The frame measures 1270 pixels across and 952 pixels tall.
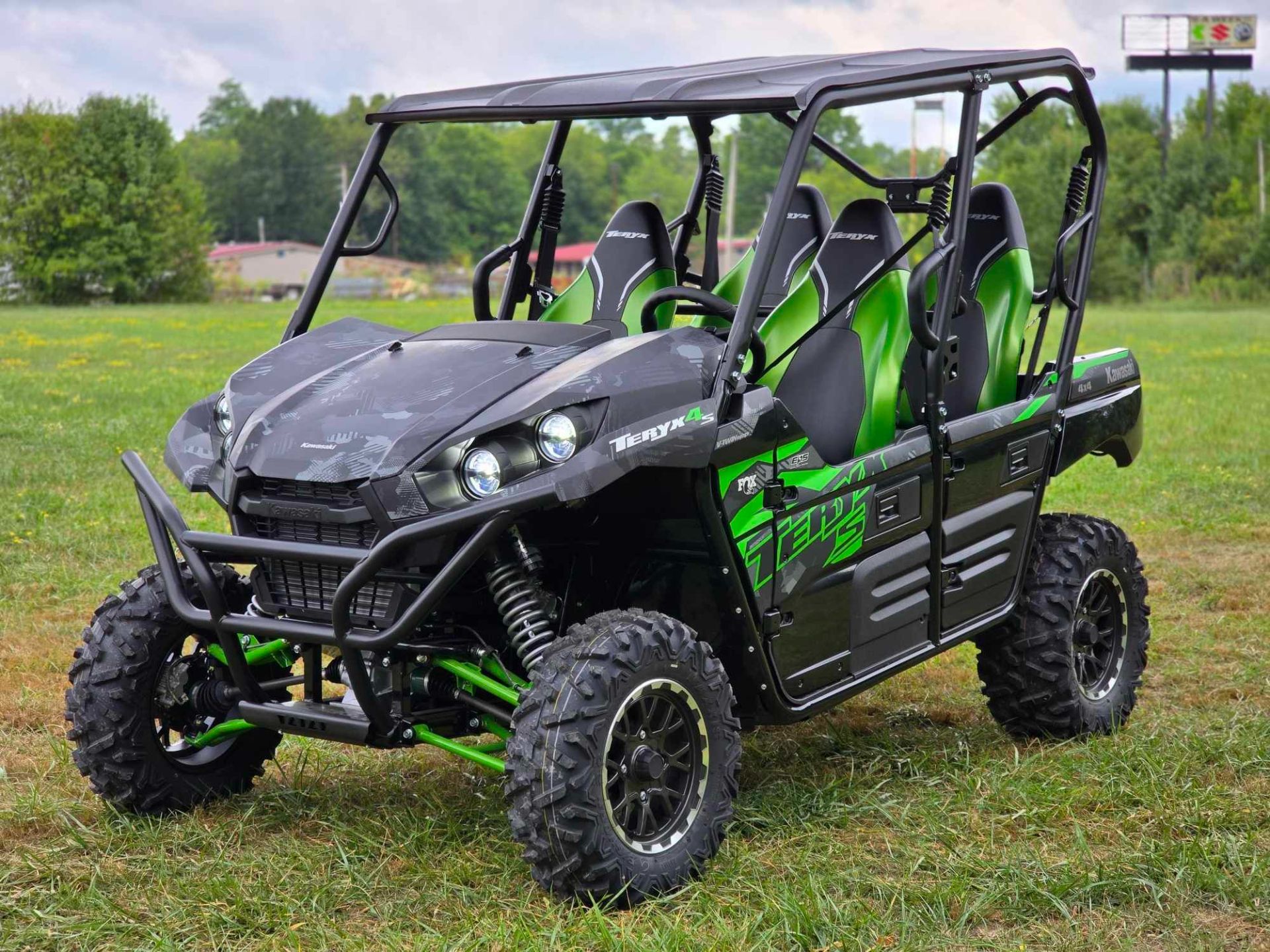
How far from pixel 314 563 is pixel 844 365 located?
1.80 metres

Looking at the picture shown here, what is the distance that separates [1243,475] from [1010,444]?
671 centimetres

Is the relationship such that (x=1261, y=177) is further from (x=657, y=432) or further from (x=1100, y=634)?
(x=657, y=432)

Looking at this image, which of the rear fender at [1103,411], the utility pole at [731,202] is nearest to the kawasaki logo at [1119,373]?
the rear fender at [1103,411]

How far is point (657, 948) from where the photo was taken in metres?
3.78

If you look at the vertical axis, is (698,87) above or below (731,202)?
below

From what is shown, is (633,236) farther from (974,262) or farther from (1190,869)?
(1190,869)

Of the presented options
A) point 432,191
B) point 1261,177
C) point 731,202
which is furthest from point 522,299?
point 432,191

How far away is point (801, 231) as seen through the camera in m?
5.71

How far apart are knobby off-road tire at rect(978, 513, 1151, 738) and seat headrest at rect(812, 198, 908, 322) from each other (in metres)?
1.18

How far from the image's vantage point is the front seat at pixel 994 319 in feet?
18.6

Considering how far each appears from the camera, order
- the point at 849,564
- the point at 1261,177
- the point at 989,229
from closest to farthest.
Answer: the point at 849,564 → the point at 989,229 → the point at 1261,177

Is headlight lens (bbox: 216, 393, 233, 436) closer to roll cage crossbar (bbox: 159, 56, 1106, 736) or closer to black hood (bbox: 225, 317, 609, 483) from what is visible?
black hood (bbox: 225, 317, 609, 483)

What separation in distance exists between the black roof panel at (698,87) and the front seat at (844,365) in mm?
609

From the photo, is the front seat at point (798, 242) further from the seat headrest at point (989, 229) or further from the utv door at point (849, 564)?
the utv door at point (849, 564)
